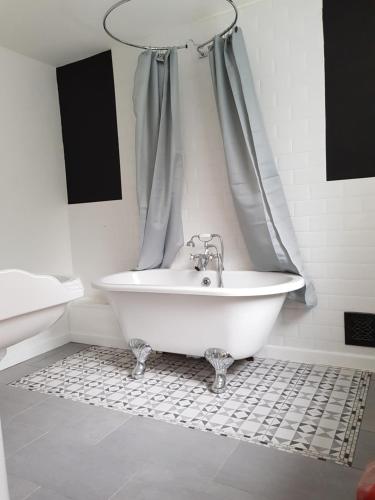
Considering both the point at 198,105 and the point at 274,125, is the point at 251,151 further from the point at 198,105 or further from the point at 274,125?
the point at 198,105

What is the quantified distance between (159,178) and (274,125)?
0.87 metres

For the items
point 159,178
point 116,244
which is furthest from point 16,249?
point 159,178

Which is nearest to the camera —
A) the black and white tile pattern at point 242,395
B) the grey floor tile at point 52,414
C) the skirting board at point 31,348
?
the black and white tile pattern at point 242,395

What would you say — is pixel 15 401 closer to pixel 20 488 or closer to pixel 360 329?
pixel 20 488

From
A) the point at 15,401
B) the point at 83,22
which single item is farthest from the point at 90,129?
the point at 15,401

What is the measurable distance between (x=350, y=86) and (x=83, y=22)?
1836mm

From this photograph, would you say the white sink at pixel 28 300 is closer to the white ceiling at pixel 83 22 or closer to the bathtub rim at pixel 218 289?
the bathtub rim at pixel 218 289

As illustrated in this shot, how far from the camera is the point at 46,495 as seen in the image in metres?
1.48

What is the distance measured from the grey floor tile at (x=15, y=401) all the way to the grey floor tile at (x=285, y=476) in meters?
1.21

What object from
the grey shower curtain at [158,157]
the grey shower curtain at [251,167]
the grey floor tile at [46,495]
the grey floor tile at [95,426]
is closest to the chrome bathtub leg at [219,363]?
the grey floor tile at [95,426]

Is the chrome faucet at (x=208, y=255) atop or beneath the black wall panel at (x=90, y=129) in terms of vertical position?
beneath

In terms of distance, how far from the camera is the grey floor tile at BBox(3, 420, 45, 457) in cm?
181

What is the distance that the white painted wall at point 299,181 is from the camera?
8.04 feet

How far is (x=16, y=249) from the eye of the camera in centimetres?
311
